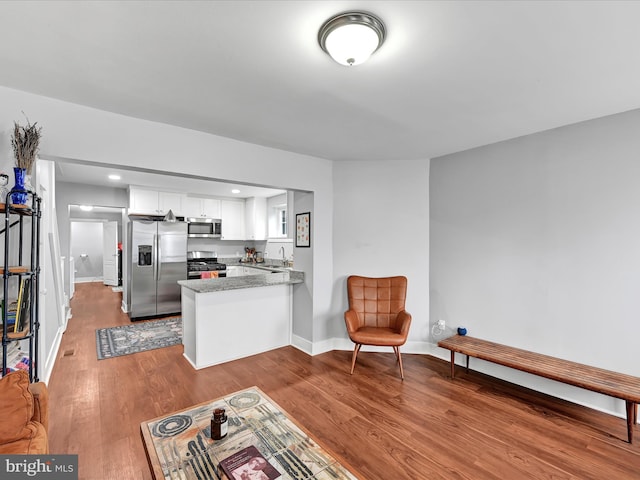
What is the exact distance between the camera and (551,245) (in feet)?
9.19

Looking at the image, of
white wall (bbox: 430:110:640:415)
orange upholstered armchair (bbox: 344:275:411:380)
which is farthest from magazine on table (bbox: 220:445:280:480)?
white wall (bbox: 430:110:640:415)

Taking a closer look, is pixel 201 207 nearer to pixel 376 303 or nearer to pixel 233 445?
pixel 376 303

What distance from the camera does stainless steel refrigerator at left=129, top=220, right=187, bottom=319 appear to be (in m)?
5.21

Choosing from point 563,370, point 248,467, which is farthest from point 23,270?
point 563,370

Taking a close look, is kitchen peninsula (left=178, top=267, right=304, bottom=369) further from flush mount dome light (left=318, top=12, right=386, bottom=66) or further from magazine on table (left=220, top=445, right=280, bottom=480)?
flush mount dome light (left=318, top=12, right=386, bottom=66)

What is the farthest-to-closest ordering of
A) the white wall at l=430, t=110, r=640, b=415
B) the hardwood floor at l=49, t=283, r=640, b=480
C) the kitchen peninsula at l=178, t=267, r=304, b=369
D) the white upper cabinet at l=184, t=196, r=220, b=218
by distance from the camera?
1. the white upper cabinet at l=184, t=196, r=220, b=218
2. the kitchen peninsula at l=178, t=267, r=304, b=369
3. the white wall at l=430, t=110, r=640, b=415
4. the hardwood floor at l=49, t=283, r=640, b=480

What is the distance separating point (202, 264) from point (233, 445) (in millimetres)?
5095

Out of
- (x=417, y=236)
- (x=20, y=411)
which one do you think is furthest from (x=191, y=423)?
(x=417, y=236)

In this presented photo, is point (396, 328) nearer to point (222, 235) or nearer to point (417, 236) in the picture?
point (417, 236)

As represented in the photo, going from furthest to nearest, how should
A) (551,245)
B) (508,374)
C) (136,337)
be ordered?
(136,337) < (508,374) < (551,245)

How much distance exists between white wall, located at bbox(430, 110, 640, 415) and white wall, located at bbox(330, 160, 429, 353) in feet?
0.89

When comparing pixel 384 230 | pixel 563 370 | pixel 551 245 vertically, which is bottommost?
pixel 563 370

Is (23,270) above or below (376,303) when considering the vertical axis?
above

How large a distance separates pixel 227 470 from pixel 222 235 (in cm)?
584
